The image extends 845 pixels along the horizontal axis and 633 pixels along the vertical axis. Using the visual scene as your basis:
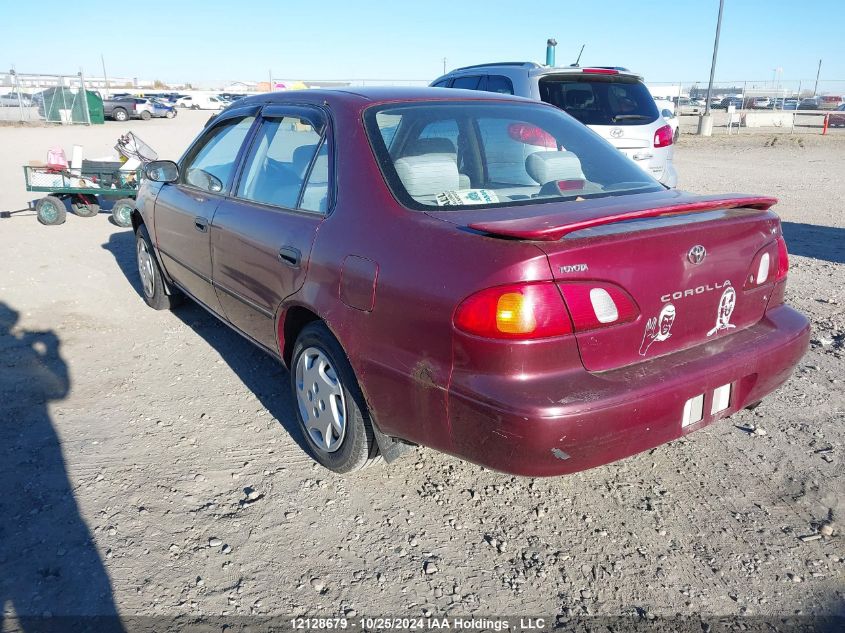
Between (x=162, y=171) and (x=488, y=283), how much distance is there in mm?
3120

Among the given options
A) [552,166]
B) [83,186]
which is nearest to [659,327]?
[552,166]

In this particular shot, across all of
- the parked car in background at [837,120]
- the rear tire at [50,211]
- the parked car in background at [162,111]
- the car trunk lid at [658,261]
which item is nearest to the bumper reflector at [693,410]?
the car trunk lid at [658,261]

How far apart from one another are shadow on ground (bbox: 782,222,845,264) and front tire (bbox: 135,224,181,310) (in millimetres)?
6015

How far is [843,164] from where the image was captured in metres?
16.5

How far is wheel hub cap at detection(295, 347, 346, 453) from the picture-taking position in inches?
121

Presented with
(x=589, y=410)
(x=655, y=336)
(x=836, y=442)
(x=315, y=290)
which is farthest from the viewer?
(x=836, y=442)

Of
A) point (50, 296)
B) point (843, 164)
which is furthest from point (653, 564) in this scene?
point (843, 164)

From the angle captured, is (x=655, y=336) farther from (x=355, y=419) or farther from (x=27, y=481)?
(x=27, y=481)

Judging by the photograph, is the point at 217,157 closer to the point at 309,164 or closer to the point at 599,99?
the point at 309,164

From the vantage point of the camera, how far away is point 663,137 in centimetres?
764

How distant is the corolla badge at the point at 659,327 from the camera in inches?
97.0

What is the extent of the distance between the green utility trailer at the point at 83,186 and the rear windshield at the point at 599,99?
5279 mm

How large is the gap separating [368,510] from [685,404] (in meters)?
1.36

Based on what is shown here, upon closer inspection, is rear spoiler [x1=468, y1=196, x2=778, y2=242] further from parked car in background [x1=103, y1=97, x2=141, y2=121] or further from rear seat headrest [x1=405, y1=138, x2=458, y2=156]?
parked car in background [x1=103, y1=97, x2=141, y2=121]
